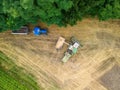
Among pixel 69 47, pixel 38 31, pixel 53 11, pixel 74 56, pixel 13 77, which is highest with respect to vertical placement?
pixel 53 11

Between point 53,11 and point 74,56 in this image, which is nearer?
point 53,11

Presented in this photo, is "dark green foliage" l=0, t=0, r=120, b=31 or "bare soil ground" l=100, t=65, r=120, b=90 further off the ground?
"dark green foliage" l=0, t=0, r=120, b=31

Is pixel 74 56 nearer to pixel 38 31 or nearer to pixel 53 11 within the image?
pixel 38 31

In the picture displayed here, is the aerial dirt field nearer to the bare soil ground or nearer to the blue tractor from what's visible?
the bare soil ground

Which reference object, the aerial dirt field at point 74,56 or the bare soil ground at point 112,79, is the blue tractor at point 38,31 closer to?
the aerial dirt field at point 74,56

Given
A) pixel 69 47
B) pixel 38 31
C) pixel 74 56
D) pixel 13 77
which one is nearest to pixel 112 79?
pixel 74 56

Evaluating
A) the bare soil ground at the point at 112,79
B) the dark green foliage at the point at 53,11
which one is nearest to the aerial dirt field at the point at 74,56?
the bare soil ground at the point at 112,79

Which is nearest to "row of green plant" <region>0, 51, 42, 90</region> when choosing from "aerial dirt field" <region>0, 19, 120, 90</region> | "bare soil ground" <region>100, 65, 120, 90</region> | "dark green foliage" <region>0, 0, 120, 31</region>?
"aerial dirt field" <region>0, 19, 120, 90</region>
